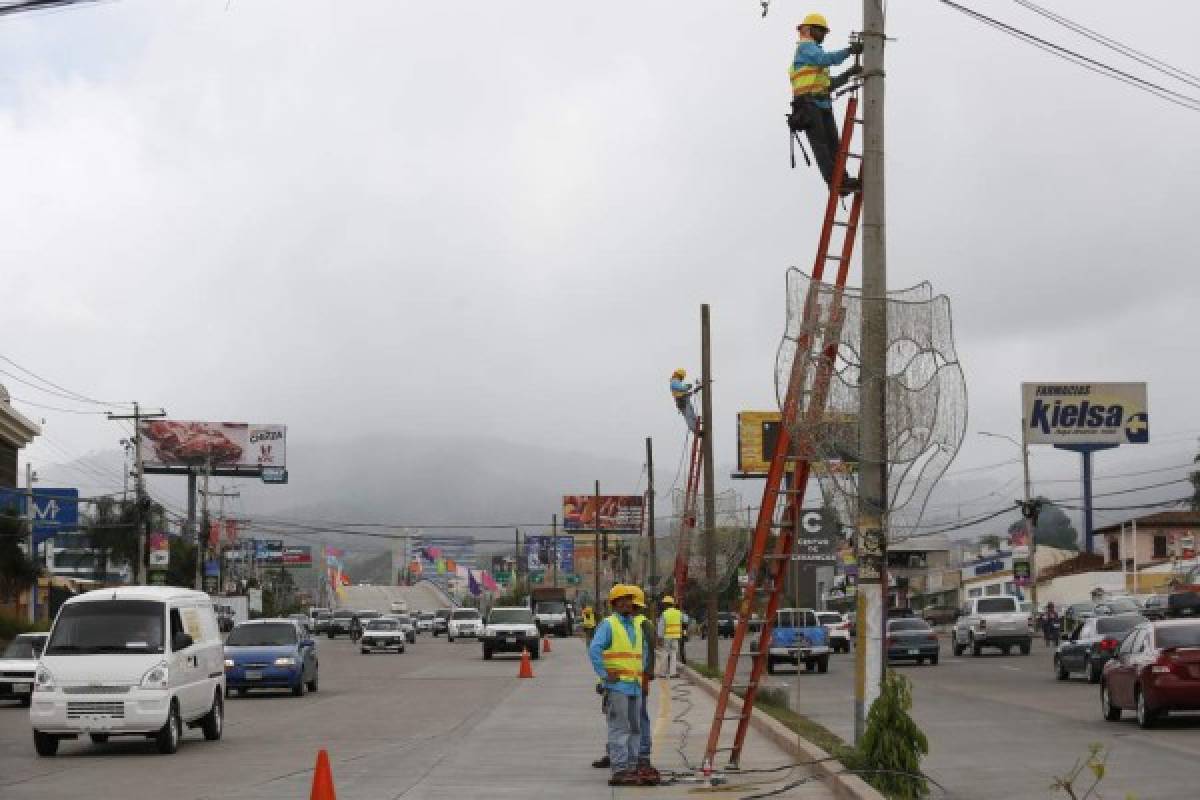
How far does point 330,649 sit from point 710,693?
46.5 m

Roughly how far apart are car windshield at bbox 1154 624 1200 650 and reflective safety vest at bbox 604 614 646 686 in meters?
9.91

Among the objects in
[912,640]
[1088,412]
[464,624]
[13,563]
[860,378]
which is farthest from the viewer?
[1088,412]

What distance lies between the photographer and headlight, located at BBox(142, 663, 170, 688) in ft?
70.3

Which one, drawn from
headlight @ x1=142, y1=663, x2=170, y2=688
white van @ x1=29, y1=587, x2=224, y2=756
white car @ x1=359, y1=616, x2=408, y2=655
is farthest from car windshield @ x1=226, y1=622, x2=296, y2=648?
white car @ x1=359, y1=616, x2=408, y2=655

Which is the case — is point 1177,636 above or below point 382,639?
above

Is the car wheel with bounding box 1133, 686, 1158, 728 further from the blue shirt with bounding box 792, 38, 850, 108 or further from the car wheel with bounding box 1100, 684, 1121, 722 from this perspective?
the blue shirt with bounding box 792, 38, 850, 108

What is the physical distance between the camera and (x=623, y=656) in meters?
16.8

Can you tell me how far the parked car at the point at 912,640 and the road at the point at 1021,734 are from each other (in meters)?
6.46

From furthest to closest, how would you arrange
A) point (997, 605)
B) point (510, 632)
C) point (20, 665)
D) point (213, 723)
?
point (510, 632) < point (997, 605) < point (20, 665) < point (213, 723)

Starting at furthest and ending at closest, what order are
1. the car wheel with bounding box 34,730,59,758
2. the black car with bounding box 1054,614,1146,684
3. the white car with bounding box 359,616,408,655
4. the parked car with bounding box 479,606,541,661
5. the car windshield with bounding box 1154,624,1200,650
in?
the white car with bounding box 359,616,408,655
the parked car with bounding box 479,606,541,661
the black car with bounding box 1054,614,1146,684
the car windshield with bounding box 1154,624,1200,650
the car wheel with bounding box 34,730,59,758

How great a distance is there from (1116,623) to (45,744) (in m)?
23.5

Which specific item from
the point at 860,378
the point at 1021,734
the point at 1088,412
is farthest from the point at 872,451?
the point at 1088,412

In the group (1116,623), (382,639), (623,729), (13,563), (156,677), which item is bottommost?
(382,639)

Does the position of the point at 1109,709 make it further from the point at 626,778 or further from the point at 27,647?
the point at 27,647
